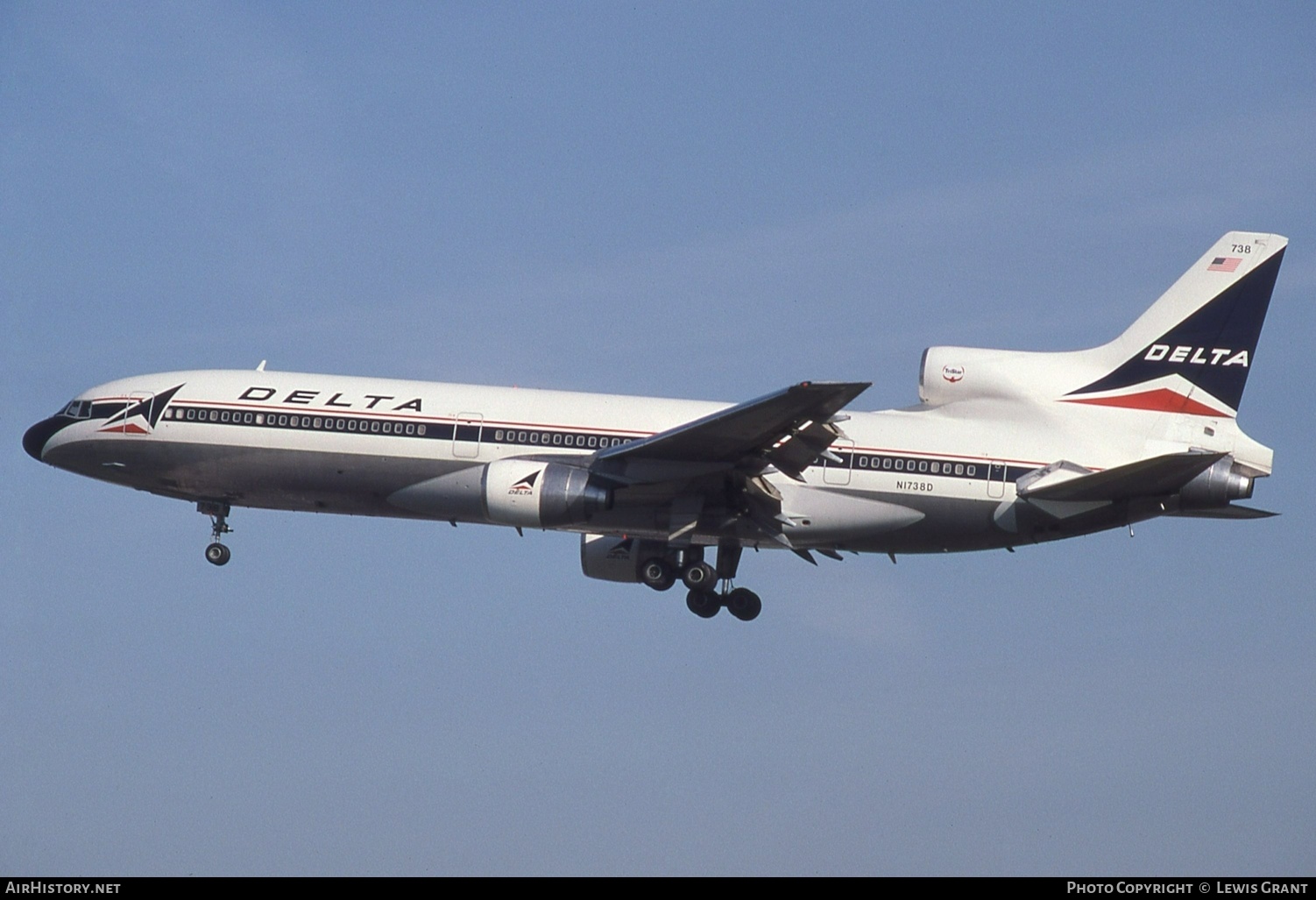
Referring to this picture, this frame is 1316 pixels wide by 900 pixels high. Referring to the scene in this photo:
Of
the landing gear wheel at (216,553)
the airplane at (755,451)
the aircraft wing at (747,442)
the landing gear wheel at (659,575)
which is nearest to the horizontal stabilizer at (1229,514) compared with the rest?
the airplane at (755,451)

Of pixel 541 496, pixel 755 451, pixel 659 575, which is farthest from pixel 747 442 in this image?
pixel 659 575

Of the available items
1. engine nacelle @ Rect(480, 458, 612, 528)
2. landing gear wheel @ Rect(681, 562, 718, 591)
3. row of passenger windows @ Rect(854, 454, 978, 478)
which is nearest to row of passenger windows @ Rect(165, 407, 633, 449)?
engine nacelle @ Rect(480, 458, 612, 528)

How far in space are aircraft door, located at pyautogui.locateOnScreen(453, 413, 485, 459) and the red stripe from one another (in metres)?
13.1

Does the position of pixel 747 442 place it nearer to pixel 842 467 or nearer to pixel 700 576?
pixel 842 467

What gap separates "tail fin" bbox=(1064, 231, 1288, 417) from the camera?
37281 millimetres

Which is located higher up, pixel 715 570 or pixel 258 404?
pixel 258 404

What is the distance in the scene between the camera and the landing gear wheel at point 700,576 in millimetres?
38094

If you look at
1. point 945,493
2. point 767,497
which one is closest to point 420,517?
point 767,497

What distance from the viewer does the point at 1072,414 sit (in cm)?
3734

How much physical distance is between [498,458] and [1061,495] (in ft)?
39.9
